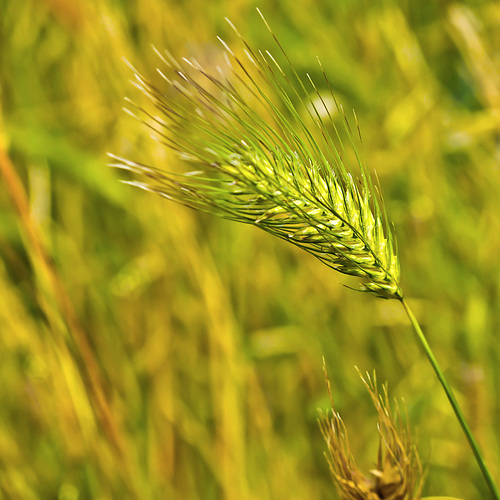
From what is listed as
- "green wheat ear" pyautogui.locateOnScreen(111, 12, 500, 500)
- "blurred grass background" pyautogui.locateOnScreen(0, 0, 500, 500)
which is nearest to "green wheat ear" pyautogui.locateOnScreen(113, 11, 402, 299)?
"green wheat ear" pyautogui.locateOnScreen(111, 12, 500, 500)

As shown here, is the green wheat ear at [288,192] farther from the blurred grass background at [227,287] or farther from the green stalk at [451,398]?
the blurred grass background at [227,287]

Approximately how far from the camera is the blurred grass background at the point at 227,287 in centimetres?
88

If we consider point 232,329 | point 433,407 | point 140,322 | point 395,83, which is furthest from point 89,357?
point 395,83

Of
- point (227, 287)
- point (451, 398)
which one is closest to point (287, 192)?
point (451, 398)

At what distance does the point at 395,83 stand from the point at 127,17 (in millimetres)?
514

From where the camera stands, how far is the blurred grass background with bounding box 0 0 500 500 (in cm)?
88

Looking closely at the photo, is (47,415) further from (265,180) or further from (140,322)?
(265,180)

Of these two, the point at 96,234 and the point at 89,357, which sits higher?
the point at 96,234

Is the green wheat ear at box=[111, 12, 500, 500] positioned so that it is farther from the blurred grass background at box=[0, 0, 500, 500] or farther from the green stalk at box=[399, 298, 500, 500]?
the blurred grass background at box=[0, 0, 500, 500]

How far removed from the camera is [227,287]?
1.03m

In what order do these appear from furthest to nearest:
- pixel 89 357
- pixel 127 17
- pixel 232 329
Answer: pixel 127 17
pixel 232 329
pixel 89 357

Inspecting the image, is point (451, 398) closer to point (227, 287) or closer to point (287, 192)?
point (287, 192)

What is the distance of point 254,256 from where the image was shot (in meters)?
1.09

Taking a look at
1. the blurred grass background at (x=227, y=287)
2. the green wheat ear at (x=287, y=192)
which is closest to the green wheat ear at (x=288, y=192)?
the green wheat ear at (x=287, y=192)
